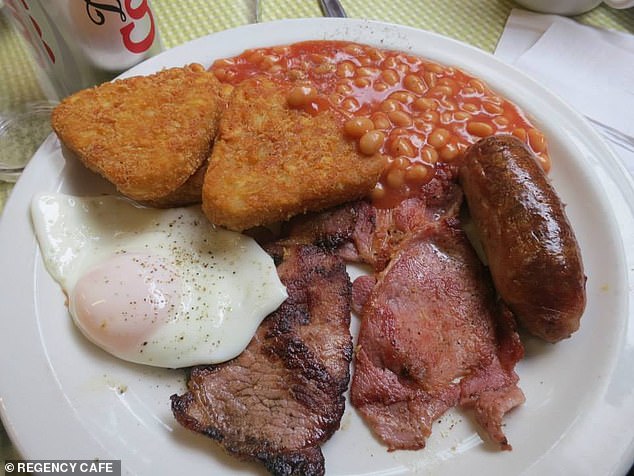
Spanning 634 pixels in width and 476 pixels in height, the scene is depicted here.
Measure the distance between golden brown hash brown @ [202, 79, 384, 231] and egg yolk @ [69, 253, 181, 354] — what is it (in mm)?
289

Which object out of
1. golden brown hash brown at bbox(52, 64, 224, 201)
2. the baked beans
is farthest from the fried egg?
the baked beans

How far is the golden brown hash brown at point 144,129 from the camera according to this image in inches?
73.4

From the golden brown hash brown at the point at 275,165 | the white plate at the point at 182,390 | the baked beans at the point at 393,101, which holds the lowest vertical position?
the white plate at the point at 182,390

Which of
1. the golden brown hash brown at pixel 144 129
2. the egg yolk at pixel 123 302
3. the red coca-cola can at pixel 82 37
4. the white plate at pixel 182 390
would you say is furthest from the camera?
the red coca-cola can at pixel 82 37

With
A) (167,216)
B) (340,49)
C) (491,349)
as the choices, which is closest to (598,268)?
(491,349)

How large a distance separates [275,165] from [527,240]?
873 mm

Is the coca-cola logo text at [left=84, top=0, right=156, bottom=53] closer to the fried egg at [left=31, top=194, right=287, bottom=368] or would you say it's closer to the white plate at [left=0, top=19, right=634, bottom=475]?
the white plate at [left=0, top=19, right=634, bottom=475]

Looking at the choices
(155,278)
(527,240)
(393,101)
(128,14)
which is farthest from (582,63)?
(155,278)

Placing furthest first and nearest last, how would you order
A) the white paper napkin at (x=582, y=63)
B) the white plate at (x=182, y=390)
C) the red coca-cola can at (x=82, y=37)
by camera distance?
the white paper napkin at (x=582, y=63), the red coca-cola can at (x=82, y=37), the white plate at (x=182, y=390)

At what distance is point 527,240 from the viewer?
5.65 feet

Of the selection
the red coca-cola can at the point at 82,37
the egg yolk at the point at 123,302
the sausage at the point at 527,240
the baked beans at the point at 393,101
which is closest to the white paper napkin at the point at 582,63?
the baked beans at the point at 393,101

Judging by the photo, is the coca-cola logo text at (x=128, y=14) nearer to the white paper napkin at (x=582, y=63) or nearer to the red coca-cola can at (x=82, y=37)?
the red coca-cola can at (x=82, y=37)

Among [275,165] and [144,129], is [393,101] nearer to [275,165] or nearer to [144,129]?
[275,165]

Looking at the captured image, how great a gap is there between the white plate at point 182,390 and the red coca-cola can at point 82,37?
0.43 m
